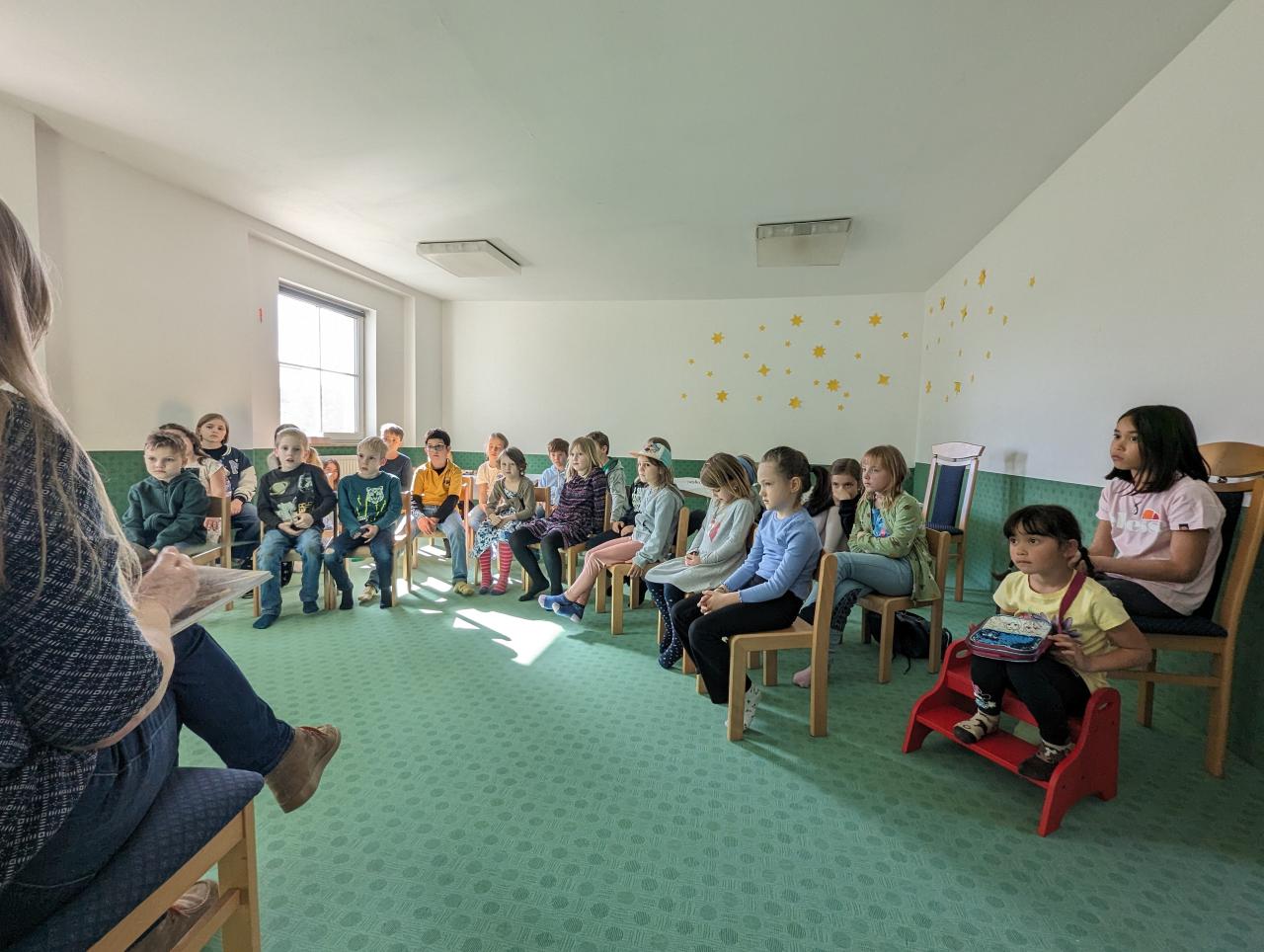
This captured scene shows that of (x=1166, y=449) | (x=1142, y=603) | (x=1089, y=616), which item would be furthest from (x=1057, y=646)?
(x=1166, y=449)

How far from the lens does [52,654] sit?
621 mm

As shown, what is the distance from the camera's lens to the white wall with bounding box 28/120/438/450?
122 inches

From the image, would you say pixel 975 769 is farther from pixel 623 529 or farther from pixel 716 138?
pixel 716 138

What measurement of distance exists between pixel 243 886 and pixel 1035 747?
2128 mm

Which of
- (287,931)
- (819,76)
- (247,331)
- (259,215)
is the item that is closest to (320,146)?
(259,215)

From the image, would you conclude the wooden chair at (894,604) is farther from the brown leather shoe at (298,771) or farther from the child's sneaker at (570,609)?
the brown leather shoe at (298,771)

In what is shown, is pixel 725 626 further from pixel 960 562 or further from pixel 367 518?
pixel 367 518

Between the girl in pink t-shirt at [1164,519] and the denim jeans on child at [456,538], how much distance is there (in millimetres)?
3581

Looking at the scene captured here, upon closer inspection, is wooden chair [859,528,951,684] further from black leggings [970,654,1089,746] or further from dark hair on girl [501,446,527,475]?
dark hair on girl [501,446,527,475]

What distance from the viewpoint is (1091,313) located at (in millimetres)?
2723

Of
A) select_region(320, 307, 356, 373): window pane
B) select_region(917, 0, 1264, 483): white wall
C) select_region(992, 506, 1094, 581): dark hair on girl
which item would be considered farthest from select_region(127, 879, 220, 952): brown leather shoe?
select_region(320, 307, 356, 373): window pane

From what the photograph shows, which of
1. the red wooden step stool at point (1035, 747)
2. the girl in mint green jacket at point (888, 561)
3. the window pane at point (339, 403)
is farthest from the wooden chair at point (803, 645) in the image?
the window pane at point (339, 403)

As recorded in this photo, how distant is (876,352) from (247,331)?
566cm

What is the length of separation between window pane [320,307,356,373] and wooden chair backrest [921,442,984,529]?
17.3ft
